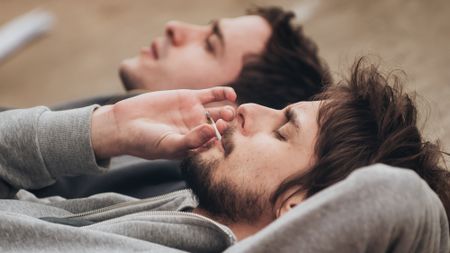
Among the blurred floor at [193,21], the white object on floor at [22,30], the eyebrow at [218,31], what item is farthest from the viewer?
the white object on floor at [22,30]

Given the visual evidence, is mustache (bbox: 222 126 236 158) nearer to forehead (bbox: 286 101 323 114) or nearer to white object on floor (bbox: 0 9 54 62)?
forehead (bbox: 286 101 323 114)

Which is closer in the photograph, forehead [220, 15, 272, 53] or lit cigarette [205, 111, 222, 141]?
lit cigarette [205, 111, 222, 141]

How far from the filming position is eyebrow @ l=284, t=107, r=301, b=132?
0.86m

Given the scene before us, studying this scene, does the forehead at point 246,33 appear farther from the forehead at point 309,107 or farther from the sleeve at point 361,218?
the sleeve at point 361,218

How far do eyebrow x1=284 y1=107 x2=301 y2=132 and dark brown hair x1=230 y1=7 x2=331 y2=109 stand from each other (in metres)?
0.42

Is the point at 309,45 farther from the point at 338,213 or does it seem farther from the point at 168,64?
the point at 338,213

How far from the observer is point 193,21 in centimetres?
202

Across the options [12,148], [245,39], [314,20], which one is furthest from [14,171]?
[314,20]

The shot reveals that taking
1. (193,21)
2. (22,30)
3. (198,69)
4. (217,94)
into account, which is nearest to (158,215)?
(217,94)

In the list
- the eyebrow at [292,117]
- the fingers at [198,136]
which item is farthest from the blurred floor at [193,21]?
the fingers at [198,136]

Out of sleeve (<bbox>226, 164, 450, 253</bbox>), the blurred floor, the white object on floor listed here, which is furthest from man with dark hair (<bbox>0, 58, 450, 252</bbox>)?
the white object on floor

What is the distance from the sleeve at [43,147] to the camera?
916 millimetres

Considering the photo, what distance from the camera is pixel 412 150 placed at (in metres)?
0.83

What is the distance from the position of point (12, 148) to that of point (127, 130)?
0.17 m
